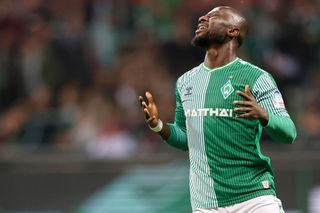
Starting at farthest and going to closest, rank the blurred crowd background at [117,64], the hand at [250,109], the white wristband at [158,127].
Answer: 1. the blurred crowd background at [117,64]
2. the white wristband at [158,127]
3. the hand at [250,109]

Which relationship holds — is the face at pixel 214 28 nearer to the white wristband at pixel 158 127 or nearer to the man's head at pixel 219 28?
the man's head at pixel 219 28

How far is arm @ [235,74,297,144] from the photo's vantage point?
4.93 meters

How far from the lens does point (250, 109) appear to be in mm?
4914

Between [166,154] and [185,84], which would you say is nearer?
[185,84]

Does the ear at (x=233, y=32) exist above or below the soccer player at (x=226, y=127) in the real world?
above

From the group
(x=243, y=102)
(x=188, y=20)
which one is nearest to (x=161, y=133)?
(x=243, y=102)

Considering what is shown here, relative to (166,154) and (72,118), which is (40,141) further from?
(166,154)

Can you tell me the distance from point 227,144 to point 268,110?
0.38 m

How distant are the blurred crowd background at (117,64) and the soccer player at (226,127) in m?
4.69

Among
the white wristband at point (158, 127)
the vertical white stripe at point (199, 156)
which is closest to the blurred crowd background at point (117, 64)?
the white wristband at point (158, 127)

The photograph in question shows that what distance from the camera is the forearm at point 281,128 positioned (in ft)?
16.5

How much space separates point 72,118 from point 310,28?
10.7 feet

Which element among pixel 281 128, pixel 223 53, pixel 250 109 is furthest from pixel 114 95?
pixel 250 109

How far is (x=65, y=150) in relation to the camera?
34.1 feet
